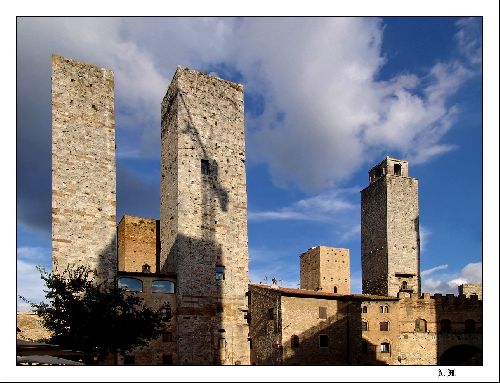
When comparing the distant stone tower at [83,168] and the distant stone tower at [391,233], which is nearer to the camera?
the distant stone tower at [83,168]

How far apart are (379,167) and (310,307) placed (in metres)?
19.0

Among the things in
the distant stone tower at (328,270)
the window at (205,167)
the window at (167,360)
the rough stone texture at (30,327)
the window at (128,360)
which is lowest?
the window at (167,360)

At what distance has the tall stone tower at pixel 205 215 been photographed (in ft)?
98.6

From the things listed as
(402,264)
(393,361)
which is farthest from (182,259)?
(402,264)

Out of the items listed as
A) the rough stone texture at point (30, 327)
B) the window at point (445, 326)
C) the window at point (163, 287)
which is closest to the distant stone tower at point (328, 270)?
the window at point (445, 326)

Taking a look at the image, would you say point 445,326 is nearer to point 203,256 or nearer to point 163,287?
point 203,256

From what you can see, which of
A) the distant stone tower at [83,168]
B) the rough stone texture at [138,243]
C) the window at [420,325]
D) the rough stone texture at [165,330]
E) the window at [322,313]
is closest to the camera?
the distant stone tower at [83,168]

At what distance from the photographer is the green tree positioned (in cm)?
2225

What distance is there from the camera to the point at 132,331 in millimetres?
23484

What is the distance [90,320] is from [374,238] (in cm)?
2821

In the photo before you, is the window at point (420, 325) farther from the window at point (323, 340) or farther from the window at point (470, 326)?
the window at point (323, 340)

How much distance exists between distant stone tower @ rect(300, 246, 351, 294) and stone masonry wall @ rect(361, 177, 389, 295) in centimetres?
379

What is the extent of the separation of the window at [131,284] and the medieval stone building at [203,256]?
0.20ft

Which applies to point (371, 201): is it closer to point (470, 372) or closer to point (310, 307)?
point (310, 307)
